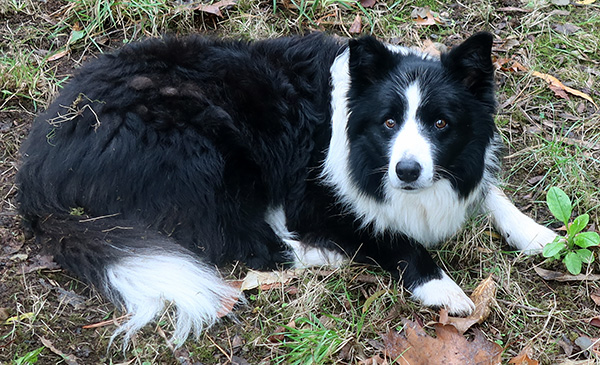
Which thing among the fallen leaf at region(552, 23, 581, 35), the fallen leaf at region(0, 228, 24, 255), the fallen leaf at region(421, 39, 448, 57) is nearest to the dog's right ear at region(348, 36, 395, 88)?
the fallen leaf at region(421, 39, 448, 57)

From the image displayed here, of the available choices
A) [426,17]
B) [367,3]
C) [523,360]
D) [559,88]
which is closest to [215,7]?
[367,3]

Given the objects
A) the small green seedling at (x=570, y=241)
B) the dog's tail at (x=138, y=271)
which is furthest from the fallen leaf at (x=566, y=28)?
the dog's tail at (x=138, y=271)

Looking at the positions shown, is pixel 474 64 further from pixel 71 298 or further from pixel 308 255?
pixel 71 298

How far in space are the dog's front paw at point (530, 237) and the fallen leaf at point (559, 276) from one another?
124 millimetres

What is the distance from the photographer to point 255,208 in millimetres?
3500

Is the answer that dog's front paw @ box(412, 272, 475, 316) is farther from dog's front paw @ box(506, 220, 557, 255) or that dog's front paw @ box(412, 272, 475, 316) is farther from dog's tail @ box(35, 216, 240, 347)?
dog's tail @ box(35, 216, 240, 347)

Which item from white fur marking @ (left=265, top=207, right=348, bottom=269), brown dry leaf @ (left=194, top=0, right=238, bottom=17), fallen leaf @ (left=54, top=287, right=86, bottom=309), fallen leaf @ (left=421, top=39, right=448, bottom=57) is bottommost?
fallen leaf @ (left=54, top=287, right=86, bottom=309)

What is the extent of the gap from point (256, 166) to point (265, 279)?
25.9 inches

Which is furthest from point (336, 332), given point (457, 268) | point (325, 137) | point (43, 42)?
point (43, 42)

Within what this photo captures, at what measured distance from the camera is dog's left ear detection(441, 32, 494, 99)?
111 inches

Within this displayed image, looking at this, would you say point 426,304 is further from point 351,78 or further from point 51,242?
point 51,242

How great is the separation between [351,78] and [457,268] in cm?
125

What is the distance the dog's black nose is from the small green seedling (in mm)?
943

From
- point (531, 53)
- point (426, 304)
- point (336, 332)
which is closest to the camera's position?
point (336, 332)
